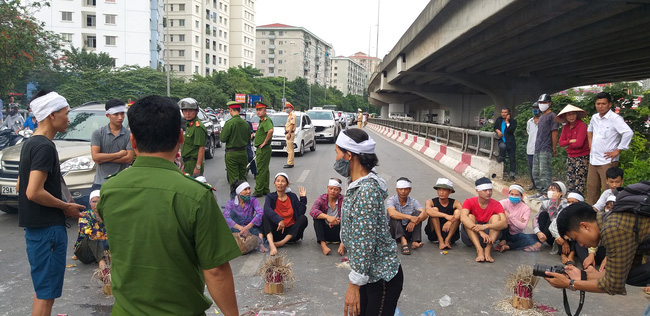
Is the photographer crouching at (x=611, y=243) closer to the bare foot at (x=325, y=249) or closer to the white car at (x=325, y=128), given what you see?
the bare foot at (x=325, y=249)

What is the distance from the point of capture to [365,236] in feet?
8.68

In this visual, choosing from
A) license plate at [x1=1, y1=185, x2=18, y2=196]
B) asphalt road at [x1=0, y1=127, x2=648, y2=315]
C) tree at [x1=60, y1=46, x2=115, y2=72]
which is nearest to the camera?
asphalt road at [x1=0, y1=127, x2=648, y2=315]

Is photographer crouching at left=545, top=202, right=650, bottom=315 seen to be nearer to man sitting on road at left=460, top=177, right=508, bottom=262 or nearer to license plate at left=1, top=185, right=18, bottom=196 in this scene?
man sitting on road at left=460, top=177, right=508, bottom=262

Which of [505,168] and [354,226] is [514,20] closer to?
[505,168]

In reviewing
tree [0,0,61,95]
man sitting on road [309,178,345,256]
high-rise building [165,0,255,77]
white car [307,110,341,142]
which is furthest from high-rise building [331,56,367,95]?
man sitting on road [309,178,345,256]

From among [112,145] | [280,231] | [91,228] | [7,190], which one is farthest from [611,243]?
[7,190]

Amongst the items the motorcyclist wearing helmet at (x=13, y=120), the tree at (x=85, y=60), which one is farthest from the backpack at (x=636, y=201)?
the tree at (x=85, y=60)

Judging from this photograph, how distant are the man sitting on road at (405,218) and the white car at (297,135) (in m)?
9.80

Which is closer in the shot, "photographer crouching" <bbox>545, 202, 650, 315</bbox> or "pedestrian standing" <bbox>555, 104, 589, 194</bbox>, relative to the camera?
"photographer crouching" <bbox>545, 202, 650, 315</bbox>

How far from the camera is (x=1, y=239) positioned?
6.21 m

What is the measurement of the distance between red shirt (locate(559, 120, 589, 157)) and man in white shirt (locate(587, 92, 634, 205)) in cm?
42

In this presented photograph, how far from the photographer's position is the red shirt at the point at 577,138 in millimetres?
7723

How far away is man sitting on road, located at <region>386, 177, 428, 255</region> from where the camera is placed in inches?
242

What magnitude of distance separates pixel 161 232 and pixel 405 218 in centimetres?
459
